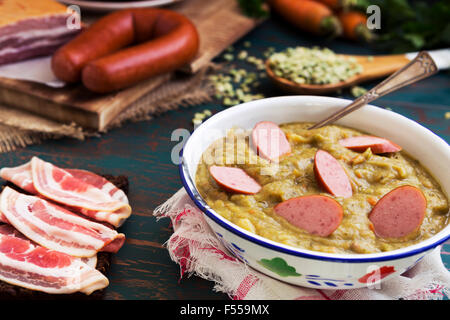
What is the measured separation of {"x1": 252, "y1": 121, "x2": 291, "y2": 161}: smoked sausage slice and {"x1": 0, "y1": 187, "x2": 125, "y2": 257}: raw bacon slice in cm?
77

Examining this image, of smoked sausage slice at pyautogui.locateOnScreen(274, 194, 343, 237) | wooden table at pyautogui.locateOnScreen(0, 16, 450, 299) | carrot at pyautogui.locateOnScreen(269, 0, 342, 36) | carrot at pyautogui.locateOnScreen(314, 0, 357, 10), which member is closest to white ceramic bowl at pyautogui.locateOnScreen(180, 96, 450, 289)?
smoked sausage slice at pyautogui.locateOnScreen(274, 194, 343, 237)

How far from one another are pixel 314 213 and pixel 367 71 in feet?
6.79

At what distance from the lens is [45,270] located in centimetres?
205

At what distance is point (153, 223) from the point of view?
2.50m

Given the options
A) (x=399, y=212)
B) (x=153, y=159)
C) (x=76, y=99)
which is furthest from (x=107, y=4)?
(x=399, y=212)

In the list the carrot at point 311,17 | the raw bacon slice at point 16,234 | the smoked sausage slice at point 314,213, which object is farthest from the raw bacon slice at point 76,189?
the carrot at point 311,17

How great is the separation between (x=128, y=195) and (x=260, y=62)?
1814mm

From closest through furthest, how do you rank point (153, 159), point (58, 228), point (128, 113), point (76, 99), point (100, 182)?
point (58, 228)
point (100, 182)
point (153, 159)
point (76, 99)
point (128, 113)

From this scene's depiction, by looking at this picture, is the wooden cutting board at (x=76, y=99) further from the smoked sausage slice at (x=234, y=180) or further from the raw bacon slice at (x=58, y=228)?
the smoked sausage slice at (x=234, y=180)

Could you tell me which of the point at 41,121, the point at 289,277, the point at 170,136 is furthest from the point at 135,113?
the point at 289,277

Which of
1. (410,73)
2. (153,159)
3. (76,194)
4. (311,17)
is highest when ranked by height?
(410,73)

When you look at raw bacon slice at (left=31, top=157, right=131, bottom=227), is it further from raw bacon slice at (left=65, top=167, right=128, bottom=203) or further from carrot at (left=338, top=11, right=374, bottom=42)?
carrot at (left=338, top=11, right=374, bottom=42)

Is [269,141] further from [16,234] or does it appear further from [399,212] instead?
[16,234]

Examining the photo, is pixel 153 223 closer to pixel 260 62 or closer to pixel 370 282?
pixel 370 282
